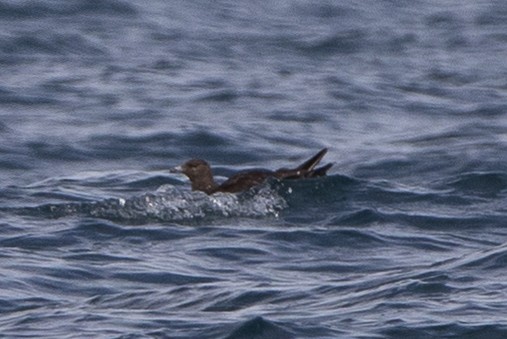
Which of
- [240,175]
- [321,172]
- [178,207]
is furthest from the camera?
[321,172]

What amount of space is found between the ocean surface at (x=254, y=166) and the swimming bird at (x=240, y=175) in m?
0.09

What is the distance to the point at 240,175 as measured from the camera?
44.4 ft

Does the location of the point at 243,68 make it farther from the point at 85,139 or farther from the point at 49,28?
the point at 85,139

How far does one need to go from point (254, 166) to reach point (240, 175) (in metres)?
2.46

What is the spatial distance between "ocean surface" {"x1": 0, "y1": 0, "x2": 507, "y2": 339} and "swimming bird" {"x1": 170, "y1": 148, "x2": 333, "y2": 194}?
3.7 inches

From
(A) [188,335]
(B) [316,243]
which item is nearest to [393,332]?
(A) [188,335]

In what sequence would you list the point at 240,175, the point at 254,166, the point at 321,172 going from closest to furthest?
the point at 240,175
the point at 321,172
the point at 254,166

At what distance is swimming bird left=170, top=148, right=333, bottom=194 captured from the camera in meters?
13.4

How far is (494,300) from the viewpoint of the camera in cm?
955

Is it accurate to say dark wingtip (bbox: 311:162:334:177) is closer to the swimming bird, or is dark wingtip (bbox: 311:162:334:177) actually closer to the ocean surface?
the swimming bird

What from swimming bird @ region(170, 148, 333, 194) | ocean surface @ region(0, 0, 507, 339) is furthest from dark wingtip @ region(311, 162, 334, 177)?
ocean surface @ region(0, 0, 507, 339)

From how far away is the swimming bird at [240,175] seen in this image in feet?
44.1

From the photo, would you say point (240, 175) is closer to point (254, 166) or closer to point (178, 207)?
point (178, 207)

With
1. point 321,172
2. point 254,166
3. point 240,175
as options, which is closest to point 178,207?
point 240,175
